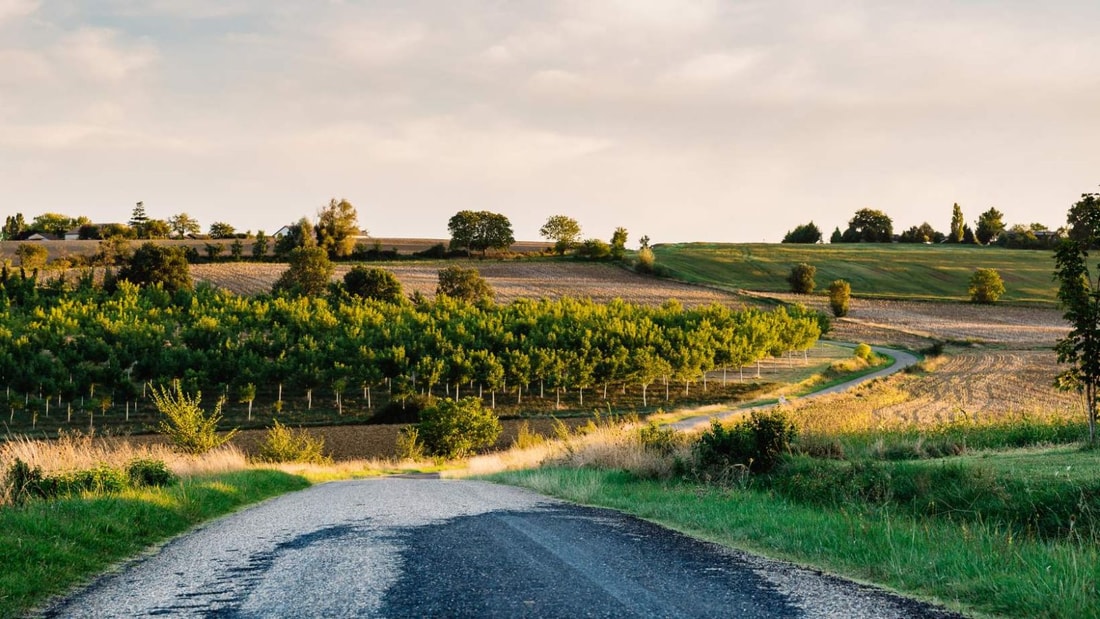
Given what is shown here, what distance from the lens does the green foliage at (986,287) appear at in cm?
11046

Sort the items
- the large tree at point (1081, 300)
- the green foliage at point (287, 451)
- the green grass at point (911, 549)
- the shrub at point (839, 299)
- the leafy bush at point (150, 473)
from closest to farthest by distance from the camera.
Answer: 1. the green grass at point (911, 549)
2. the leafy bush at point (150, 473)
3. the large tree at point (1081, 300)
4. the green foliage at point (287, 451)
5. the shrub at point (839, 299)

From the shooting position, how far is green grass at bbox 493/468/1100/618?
276 inches

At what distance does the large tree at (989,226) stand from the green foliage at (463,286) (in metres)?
138

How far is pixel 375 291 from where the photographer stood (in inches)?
3878

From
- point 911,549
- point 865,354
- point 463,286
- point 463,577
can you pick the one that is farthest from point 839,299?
point 463,577

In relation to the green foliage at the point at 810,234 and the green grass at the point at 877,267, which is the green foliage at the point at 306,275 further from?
the green foliage at the point at 810,234

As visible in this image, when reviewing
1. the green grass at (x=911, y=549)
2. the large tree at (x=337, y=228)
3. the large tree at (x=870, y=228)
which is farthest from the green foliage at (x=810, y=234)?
the green grass at (x=911, y=549)

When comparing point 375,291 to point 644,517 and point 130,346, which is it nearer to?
point 130,346

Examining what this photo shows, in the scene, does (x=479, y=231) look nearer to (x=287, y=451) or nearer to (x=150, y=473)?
(x=287, y=451)

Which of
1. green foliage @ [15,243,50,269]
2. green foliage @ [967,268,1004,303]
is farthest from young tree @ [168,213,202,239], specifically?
green foliage @ [967,268,1004,303]

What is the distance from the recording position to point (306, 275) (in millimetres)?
101938

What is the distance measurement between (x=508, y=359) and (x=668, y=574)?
204 feet

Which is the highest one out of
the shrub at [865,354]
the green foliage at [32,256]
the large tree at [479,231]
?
Answer: the large tree at [479,231]

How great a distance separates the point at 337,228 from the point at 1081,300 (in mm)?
122610
